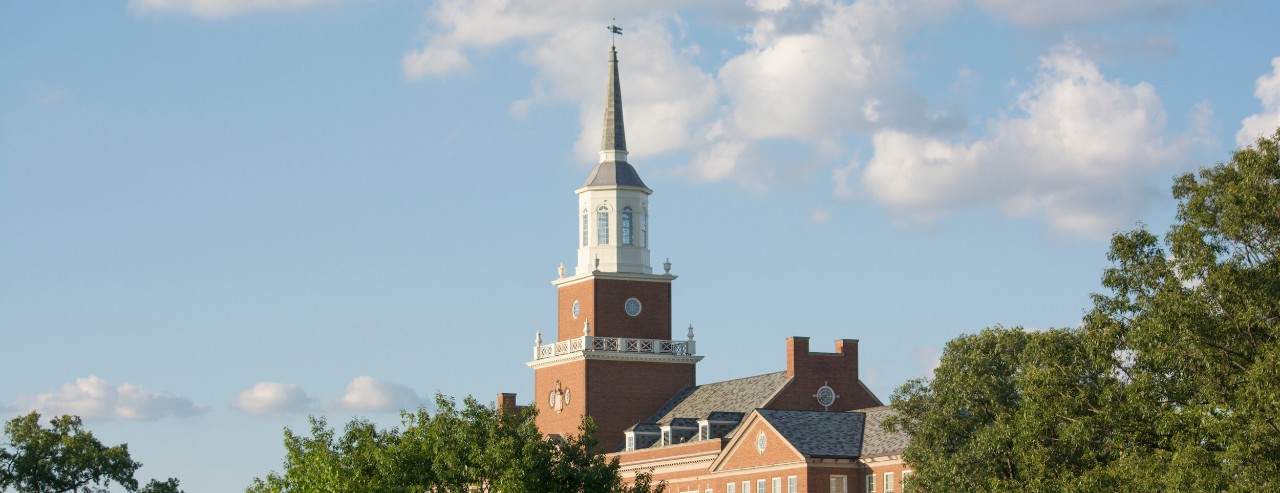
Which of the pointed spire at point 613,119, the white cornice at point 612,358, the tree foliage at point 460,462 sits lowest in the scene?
the tree foliage at point 460,462

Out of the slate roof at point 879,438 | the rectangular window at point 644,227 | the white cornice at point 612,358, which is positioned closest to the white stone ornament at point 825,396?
the slate roof at point 879,438

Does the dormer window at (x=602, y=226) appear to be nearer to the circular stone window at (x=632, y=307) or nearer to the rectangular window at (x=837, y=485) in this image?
the circular stone window at (x=632, y=307)

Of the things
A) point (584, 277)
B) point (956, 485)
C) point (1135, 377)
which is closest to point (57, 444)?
point (584, 277)

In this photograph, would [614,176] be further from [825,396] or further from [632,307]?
[825,396]

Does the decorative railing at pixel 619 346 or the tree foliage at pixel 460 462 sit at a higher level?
the decorative railing at pixel 619 346

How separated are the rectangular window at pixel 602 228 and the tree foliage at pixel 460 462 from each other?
40.2 meters

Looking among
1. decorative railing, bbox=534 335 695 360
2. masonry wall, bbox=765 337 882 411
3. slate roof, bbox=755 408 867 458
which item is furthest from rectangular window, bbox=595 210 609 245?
slate roof, bbox=755 408 867 458

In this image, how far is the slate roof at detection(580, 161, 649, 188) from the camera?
373ft

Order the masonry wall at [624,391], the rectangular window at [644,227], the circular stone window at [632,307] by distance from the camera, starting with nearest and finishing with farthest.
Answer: the masonry wall at [624,391], the circular stone window at [632,307], the rectangular window at [644,227]

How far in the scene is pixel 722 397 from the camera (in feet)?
364

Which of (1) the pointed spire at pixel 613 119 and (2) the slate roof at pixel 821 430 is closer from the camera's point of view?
(2) the slate roof at pixel 821 430

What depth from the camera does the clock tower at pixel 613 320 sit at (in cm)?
11269

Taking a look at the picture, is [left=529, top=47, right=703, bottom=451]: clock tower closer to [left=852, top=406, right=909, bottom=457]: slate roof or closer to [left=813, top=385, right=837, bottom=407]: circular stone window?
[left=813, top=385, right=837, bottom=407]: circular stone window

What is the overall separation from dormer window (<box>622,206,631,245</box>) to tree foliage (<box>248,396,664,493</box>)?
40.2 metres
